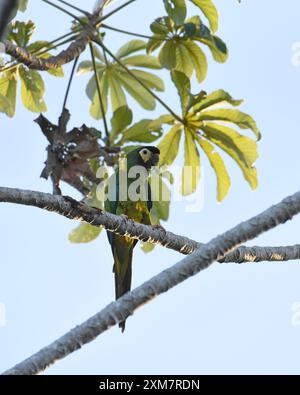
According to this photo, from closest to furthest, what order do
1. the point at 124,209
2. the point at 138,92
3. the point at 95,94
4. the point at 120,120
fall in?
the point at 120,120 < the point at 124,209 < the point at 138,92 < the point at 95,94

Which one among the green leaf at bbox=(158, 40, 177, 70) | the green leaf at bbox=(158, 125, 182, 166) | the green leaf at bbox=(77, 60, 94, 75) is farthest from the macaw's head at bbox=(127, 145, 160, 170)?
the green leaf at bbox=(77, 60, 94, 75)

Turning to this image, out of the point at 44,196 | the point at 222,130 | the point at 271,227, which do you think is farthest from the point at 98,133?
the point at 271,227

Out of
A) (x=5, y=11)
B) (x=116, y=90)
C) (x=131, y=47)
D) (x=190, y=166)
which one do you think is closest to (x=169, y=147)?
(x=190, y=166)

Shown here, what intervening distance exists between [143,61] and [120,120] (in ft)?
3.32

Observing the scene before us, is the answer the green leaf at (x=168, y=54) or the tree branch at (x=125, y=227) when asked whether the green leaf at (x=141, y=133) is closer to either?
the green leaf at (x=168, y=54)

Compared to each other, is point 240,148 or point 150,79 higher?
point 150,79

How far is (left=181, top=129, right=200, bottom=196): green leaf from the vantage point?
4.91 metres

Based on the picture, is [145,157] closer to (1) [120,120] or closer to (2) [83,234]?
(1) [120,120]

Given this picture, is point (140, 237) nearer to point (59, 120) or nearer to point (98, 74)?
point (59, 120)

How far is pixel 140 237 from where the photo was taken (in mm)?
4117

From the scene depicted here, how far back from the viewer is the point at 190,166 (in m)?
5.02

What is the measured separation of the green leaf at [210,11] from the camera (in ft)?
16.7

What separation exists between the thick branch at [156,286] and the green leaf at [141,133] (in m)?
2.11

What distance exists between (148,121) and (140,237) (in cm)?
115
